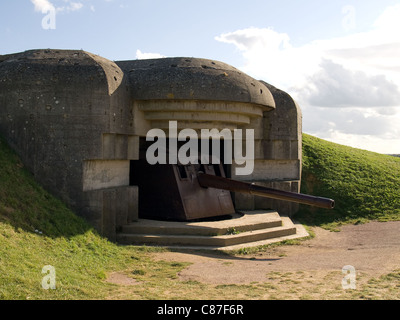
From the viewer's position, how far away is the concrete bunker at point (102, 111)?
888 centimetres

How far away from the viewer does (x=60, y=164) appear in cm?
884

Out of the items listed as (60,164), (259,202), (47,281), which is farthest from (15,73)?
(259,202)

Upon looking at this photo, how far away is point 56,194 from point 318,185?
28.9 feet

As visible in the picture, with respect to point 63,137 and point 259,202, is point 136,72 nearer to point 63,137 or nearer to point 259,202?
point 63,137

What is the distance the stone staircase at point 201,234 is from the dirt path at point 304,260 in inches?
17.4

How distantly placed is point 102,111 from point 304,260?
462cm

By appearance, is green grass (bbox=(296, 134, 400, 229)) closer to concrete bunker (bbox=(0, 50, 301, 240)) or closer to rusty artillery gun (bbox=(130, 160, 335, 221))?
rusty artillery gun (bbox=(130, 160, 335, 221))

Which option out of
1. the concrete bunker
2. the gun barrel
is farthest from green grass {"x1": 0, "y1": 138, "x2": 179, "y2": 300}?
the gun barrel

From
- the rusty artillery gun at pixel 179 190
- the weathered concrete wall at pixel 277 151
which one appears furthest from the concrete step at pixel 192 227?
the weathered concrete wall at pixel 277 151

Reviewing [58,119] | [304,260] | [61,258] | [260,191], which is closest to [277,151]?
[260,191]

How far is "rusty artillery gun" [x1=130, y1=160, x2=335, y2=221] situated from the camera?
1058cm

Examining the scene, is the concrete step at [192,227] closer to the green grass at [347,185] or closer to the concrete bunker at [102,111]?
the concrete bunker at [102,111]

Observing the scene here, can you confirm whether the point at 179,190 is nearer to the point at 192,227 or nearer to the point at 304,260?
the point at 192,227

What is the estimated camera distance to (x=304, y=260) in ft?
26.9
